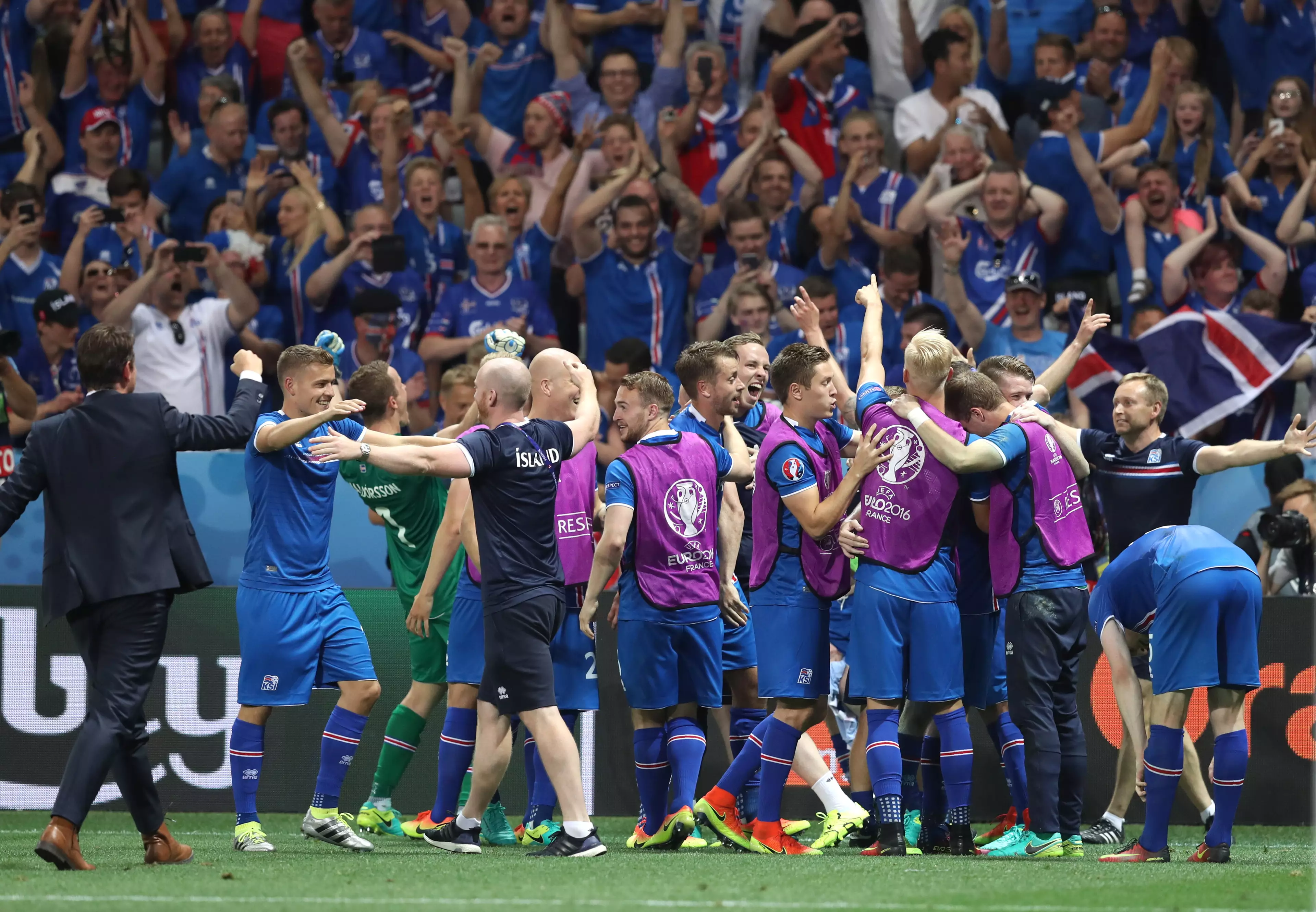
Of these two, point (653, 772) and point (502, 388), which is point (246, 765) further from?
point (502, 388)

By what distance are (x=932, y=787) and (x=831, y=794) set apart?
51 cm

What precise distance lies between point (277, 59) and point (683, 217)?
4.86 m

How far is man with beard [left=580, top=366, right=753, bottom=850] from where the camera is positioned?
7.75 metres

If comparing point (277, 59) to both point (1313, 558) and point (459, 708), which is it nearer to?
point (459, 708)

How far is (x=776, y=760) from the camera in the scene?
756cm

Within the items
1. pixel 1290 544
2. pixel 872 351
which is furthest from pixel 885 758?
pixel 1290 544

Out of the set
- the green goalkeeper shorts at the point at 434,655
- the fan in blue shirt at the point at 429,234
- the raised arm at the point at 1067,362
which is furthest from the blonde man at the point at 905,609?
the fan in blue shirt at the point at 429,234

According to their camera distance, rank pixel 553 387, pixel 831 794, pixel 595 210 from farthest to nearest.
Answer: pixel 595 210 → pixel 831 794 → pixel 553 387

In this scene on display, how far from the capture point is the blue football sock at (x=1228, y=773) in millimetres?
7129

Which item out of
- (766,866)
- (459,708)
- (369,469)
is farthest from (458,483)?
(766,866)

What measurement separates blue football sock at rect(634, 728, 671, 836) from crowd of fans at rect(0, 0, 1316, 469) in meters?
4.62

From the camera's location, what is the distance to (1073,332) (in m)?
12.5

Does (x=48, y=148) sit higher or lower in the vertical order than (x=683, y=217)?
higher

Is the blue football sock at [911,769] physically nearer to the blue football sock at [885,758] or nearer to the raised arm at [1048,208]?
the blue football sock at [885,758]
